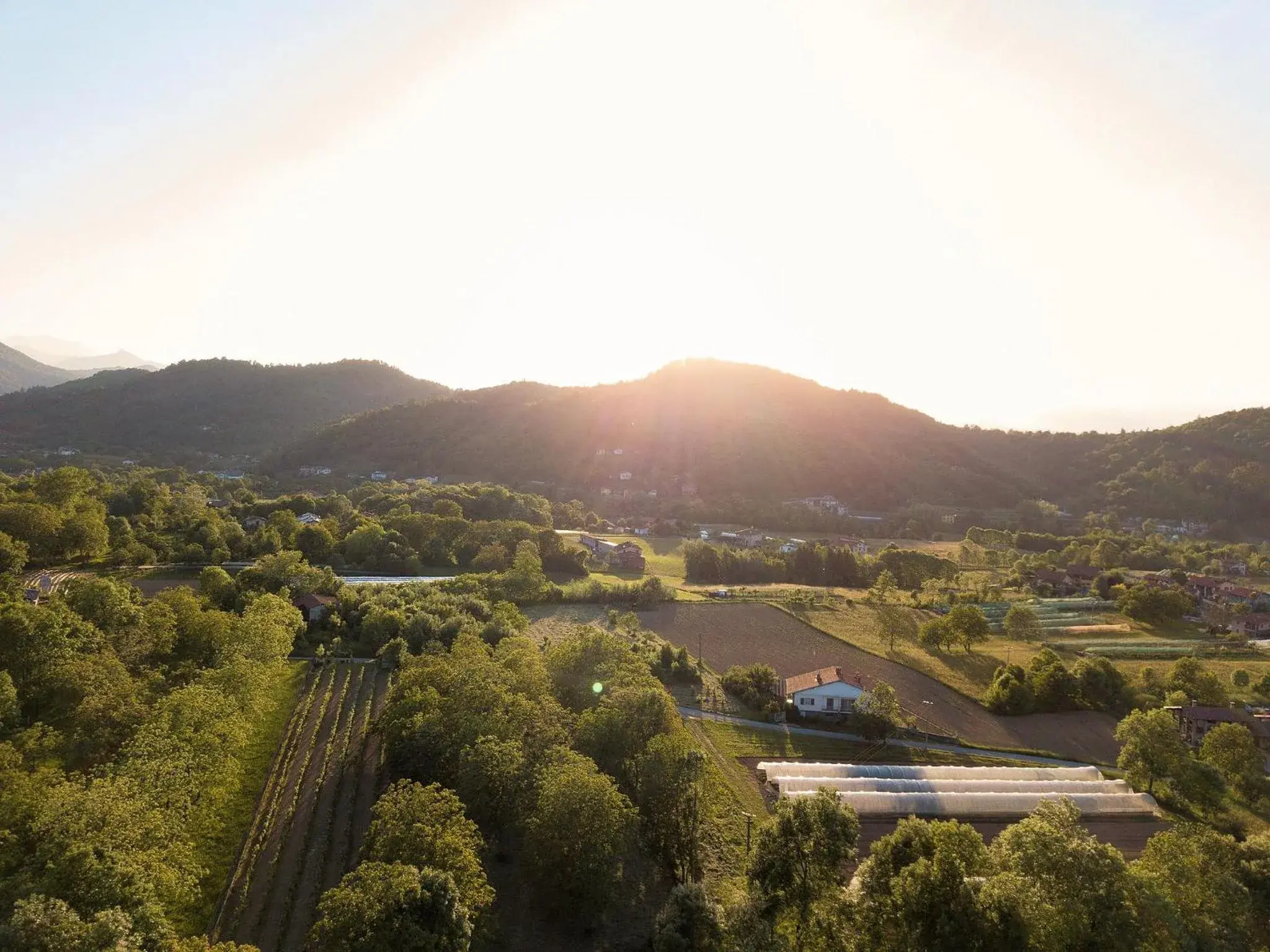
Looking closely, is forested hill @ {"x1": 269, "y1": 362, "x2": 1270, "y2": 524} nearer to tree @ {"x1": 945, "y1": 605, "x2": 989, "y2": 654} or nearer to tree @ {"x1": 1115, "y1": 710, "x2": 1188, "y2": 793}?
tree @ {"x1": 945, "y1": 605, "x2": 989, "y2": 654}

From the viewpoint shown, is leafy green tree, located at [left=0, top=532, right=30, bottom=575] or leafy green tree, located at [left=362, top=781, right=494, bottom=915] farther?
leafy green tree, located at [left=0, top=532, right=30, bottom=575]

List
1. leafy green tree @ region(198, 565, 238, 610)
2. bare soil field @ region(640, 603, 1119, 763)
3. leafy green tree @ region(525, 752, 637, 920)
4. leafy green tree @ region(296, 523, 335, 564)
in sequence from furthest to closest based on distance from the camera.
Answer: leafy green tree @ region(296, 523, 335, 564), leafy green tree @ region(198, 565, 238, 610), bare soil field @ region(640, 603, 1119, 763), leafy green tree @ region(525, 752, 637, 920)

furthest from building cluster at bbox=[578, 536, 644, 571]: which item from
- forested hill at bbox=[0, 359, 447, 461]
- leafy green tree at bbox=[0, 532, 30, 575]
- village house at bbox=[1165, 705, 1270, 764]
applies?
forested hill at bbox=[0, 359, 447, 461]

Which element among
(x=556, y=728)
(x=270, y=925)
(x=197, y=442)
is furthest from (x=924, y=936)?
(x=197, y=442)

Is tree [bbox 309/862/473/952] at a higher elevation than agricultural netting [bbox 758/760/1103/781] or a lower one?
higher

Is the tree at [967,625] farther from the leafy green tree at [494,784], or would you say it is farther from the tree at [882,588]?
the leafy green tree at [494,784]

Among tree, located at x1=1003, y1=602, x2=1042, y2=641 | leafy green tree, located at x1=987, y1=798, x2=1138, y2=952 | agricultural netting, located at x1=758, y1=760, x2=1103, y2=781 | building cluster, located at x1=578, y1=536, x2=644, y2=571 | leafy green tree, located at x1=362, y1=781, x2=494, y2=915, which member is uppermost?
leafy green tree, located at x1=987, y1=798, x2=1138, y2=952

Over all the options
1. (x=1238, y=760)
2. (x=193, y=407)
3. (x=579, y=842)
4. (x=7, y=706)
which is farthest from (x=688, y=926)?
(x=193, y=407)
